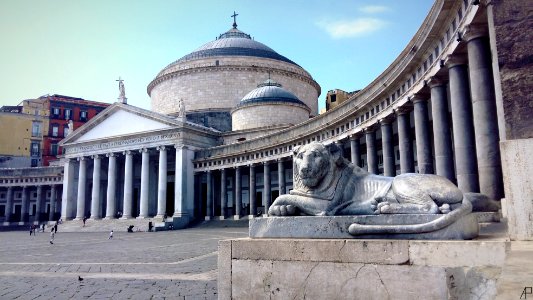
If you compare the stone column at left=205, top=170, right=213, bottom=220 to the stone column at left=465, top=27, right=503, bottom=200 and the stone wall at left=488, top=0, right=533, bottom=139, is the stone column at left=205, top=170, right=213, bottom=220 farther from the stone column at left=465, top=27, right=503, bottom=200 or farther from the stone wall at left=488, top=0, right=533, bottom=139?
the stone wall at left=488, top=0, right=533, bottom=139

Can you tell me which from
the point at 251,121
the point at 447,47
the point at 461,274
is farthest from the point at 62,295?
the point at 251,121

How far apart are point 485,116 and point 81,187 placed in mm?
46998

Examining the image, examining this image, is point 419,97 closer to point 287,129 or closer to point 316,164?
point 316,164

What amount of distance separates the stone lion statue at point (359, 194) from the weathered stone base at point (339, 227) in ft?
0.26

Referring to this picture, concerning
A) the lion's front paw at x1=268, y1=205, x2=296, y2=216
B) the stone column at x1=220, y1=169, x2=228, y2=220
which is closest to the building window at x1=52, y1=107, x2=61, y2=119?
the stone column at x1=220, y1=169, x2=228, y2=220

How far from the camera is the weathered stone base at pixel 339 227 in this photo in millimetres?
4770

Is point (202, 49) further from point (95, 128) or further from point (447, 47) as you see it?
point (447, 47)

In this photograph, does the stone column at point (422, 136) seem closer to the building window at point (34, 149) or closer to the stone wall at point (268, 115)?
the stone wall at point (268, 115)

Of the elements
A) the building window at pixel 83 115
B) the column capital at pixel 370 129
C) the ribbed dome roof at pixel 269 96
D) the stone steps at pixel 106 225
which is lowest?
the stone steps at pixel 106 225

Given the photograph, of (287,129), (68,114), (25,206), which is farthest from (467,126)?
(68,114)

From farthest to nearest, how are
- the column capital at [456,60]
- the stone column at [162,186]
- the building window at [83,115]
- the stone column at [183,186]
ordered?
the building window at [83,115], the stone column at [162,186], the stone column at [183,186], the column capital at [456,60]

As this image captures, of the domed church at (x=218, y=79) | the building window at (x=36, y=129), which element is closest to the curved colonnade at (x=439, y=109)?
the domed church at (x=218, y=79)

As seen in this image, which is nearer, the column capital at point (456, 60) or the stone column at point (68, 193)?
the column capital at point (456, 60)

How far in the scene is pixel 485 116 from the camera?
11898mm
